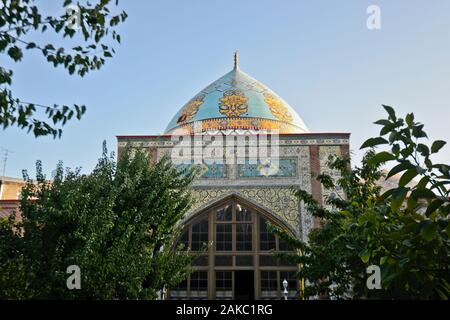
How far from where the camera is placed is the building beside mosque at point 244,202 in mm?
13116

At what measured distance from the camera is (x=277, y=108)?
58.1ft

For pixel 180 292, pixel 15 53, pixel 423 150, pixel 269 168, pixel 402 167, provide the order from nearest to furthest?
pixel 402 167
pixel 423 150
pixel 15 53
pixel 180 292
pixel 269 168

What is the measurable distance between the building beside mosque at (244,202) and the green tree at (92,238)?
401 cm

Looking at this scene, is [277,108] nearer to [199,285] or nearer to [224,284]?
[224,284]

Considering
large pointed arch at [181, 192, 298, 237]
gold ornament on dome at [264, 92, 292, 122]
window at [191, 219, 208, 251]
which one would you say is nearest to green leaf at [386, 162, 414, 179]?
large pointed arch at [181, 192, 298, 237]

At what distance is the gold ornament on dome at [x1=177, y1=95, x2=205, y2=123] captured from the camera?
1742 centimetres

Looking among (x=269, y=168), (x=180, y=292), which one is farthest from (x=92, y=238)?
(x=269, y=168)

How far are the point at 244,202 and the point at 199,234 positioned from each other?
1.63 meters

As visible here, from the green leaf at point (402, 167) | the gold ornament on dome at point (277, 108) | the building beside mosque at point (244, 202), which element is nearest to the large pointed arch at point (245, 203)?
the building beside mosque at point (244, 202)

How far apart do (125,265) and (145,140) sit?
7133 mm

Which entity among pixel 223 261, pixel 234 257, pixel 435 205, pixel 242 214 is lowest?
pixel 223 261

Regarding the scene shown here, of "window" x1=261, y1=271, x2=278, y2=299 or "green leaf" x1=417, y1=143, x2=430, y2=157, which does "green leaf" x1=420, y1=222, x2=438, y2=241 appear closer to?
"green leaf" x1=417, y1=143, x2=430, y2=157

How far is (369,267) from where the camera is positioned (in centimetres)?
668
